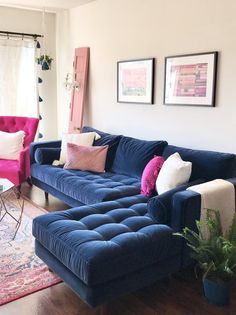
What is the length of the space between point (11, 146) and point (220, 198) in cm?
272

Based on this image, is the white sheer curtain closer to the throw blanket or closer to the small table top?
the small table top

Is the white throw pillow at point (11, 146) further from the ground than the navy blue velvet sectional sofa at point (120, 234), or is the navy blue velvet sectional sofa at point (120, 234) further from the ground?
the white throw pillow at point (11, 146)

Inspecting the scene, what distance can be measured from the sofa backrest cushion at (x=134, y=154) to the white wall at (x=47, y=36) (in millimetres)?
1852

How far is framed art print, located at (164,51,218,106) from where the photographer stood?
119 inches

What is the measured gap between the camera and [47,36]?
4.98m

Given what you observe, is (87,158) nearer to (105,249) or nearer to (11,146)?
(11,146)

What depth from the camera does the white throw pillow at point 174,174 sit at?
258cm

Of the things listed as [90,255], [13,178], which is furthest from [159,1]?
[90,255]

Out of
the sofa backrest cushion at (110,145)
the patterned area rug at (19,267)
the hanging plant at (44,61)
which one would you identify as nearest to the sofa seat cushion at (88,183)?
the sofa backrest cushion at (110,145)

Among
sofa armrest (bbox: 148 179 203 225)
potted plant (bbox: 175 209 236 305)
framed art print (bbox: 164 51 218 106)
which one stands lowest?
potted plant (bbox: 175 209 236 305)

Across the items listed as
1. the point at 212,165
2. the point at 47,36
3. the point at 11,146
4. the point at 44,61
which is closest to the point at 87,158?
the point at 11,146

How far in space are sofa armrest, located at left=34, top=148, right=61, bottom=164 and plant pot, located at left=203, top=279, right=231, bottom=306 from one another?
236 centimetres

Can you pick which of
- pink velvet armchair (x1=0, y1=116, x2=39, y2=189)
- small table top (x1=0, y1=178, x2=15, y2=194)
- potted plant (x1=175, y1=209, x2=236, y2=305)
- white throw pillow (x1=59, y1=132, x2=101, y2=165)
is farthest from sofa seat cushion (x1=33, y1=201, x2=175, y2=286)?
pink velvet armchair (x1=0, y1=116, x2=39, y2=189)

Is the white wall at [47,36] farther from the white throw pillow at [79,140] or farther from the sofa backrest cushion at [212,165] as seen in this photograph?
the sofa backrest cushion at [212,165]
